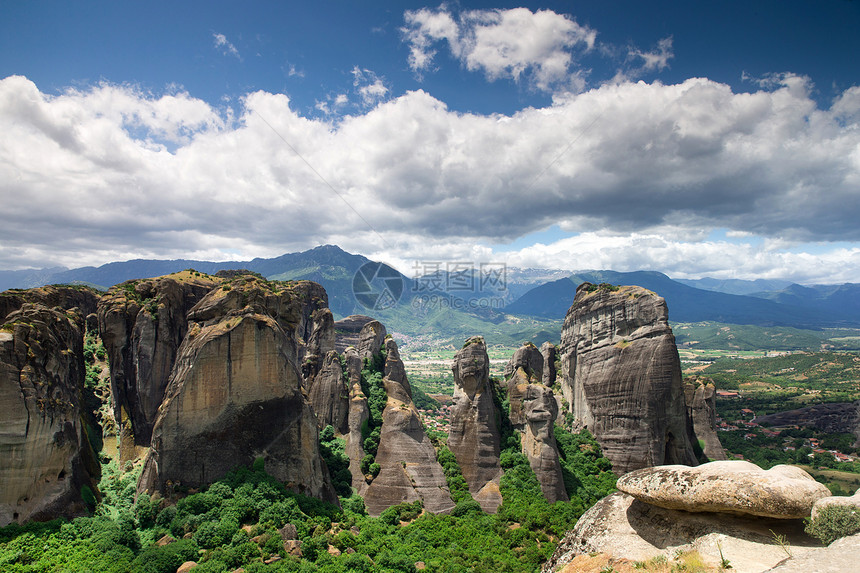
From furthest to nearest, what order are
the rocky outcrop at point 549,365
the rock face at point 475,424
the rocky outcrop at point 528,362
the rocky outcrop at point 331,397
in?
the rocky outcrop at point 549,365 < the rocky outcrop at point 528,362 < the rocky outcrop at point 331,397 < the rock face at point 475,424

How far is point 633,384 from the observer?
4228 centimetres

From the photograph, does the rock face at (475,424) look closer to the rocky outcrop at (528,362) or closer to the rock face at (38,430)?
the rocky outcrop at (528,362)

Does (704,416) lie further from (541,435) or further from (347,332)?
(347,332)

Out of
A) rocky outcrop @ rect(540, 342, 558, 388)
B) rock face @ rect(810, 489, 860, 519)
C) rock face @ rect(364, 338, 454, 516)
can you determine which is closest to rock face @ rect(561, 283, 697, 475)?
rocky outcrop @ rect(540, 342, 558, 388)

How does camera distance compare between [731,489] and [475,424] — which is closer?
[731,489]

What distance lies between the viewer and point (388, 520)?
35.9m

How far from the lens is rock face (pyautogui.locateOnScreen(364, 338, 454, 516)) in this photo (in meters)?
38.7

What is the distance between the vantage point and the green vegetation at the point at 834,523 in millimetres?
10531

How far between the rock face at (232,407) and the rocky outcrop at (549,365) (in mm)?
38242

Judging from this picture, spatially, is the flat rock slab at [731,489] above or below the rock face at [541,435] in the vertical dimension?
above

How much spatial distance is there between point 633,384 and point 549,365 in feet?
69.1

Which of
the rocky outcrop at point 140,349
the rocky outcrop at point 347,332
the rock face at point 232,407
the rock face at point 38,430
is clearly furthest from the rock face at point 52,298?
the rocky outcrop at point 347,332

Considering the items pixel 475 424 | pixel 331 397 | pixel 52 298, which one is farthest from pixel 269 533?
pixel 52 298

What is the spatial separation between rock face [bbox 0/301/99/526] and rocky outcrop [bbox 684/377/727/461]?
55.5m
